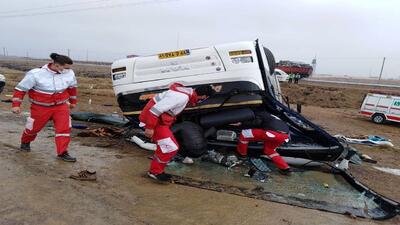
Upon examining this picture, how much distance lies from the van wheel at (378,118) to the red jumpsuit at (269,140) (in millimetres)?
11939

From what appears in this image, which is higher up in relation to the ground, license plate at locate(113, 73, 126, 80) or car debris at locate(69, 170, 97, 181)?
license plate at locate(113, 73, 126, 80)

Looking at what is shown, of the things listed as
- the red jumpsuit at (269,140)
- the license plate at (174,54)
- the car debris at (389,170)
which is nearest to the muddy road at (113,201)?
the red jumpsuit at (269,140)

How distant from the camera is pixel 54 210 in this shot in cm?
380

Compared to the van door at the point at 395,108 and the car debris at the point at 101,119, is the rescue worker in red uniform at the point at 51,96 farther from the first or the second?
the van door at the point at 395,108

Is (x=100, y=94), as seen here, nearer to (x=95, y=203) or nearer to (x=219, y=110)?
(x=219, y=110)

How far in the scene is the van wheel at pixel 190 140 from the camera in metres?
5.85

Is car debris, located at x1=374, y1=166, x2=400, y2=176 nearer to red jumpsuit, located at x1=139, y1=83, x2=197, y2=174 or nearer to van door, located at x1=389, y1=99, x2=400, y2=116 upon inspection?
red jumpsuit, located at x1=139, y1=83, x2=197, y2=174

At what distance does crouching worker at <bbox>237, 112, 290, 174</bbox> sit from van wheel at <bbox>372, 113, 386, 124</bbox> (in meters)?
11.9

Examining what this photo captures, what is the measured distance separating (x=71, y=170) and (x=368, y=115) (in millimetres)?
14441

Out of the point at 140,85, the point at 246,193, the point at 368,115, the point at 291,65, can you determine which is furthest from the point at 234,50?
the point at 291,65

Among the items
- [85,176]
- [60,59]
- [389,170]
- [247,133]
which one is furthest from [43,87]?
[389,170]

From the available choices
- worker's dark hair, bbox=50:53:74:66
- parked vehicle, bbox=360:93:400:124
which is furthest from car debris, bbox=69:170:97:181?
parked vehicle, bbox=360:93:400:124

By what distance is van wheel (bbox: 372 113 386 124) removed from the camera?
16.4 meters

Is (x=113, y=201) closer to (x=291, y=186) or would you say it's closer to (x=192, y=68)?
(x=291, y=186)
